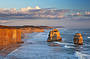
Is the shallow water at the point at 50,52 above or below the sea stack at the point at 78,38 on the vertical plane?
below

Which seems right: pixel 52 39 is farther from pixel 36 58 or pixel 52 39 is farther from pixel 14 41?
pixel 36 58

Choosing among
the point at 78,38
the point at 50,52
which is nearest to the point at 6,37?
the point at 50,52

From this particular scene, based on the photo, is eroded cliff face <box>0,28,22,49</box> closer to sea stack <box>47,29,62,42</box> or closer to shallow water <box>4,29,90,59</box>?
shallow water <box>4,29,90,59</box>

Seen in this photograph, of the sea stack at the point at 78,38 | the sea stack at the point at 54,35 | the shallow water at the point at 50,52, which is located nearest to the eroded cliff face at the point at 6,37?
the shallow water at the point at 50,52

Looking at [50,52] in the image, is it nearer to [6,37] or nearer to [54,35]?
[6,37]

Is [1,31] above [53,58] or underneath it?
above

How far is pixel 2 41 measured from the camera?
84.7ft

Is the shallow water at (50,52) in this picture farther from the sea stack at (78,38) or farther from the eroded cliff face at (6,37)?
the eroded cliff face at (6,37)

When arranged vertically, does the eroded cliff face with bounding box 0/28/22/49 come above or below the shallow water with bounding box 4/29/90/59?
above

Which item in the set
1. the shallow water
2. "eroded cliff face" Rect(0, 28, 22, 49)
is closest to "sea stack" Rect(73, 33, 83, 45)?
the shallow water

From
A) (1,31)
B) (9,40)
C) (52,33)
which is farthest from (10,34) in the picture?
(52,33)

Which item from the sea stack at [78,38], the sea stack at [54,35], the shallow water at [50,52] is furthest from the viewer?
the sea stack at [54,35]

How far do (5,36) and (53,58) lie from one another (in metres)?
12.2

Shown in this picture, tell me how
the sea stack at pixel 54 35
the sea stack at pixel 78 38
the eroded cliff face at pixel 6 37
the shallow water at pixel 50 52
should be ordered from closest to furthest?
1. the shallow water at pixel 50 52
2. the eroded cliff face at pixel 6 37
3. the sea stack at pixel 78 38
4. the sea stack at pixel 54 35
